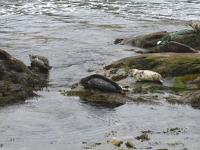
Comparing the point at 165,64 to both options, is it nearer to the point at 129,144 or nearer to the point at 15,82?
the point at 15,82

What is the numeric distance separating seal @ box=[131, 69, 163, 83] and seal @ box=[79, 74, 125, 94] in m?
1.33

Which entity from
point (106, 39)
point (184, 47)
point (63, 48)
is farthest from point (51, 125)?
point (106, 39)

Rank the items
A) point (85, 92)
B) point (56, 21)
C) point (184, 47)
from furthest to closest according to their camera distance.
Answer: point (56, 21) → point (184, 47) → point (85, 92)

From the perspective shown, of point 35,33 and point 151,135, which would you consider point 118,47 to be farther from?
point 151,135

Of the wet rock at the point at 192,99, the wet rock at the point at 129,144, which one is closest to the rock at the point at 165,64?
the wet rock at the point at 192,99

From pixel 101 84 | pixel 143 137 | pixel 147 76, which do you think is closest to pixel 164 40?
pixel 147 76

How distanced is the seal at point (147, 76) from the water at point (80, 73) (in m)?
1.39

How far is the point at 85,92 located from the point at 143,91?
1508 mm

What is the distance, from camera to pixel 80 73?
14023 mm

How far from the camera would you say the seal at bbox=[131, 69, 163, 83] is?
11.9m

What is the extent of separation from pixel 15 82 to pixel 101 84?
240 centimetres

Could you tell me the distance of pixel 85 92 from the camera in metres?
11.2

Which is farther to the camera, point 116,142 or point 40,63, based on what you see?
point 40,63

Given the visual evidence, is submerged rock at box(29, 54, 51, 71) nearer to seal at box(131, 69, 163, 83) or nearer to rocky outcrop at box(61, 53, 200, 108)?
rocky outcrop at box(61, 53, 200, 108)
